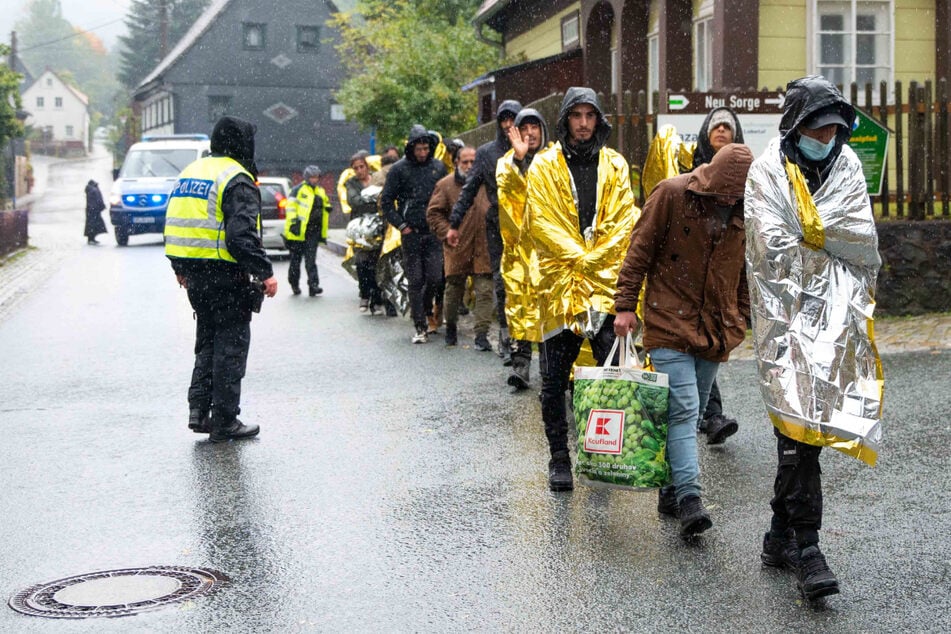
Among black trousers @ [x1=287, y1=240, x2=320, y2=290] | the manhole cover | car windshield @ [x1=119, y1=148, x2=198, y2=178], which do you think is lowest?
the manhole cover

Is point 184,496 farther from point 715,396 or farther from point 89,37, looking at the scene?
point 89,37

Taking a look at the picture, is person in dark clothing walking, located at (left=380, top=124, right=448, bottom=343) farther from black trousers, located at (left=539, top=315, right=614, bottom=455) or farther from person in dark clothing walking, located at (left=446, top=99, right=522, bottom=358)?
black trousers, located at (left=539, top=315, right=614, bottom=455)

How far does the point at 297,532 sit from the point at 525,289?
3161mm

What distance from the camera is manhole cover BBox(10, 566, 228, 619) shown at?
4832mm

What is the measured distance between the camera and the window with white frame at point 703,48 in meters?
17.4

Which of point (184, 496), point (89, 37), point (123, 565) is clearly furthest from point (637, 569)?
point (89, 37)

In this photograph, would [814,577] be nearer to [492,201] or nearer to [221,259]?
[221,259]

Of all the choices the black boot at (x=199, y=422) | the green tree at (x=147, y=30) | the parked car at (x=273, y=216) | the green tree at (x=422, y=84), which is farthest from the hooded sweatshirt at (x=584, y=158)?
the green tree at (x=147, y=30)

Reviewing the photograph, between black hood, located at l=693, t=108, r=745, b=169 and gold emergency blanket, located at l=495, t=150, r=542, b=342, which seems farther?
gold emergency blanket, located at l=495, t=150, r=542, b=342

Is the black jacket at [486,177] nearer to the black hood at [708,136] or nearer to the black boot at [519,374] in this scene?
the black boot at [519,374]

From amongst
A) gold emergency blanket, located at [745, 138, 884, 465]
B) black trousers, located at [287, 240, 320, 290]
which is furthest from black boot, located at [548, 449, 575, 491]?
black trousers, located at [287, 240, 320, 290]

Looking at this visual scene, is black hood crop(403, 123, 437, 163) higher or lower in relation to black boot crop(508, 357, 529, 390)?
higher

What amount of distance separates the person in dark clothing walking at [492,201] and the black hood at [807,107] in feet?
17.4

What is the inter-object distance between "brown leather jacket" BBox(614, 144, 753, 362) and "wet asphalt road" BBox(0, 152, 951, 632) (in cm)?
84
